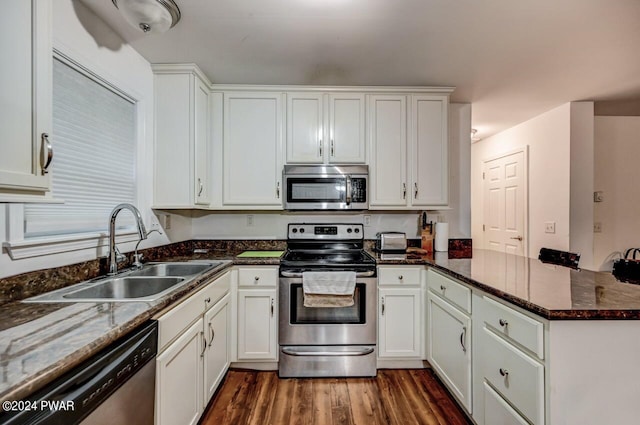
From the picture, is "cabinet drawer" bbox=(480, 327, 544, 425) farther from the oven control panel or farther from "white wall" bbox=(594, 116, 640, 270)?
"white wall" bbox=(594, 116, 640, 270)

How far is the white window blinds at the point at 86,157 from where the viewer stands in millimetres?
1542

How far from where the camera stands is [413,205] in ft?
8.89

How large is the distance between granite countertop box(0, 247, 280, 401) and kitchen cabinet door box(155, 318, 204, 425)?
26cm

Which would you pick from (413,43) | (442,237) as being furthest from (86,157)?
(442,237)

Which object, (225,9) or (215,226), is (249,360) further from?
(225,9)

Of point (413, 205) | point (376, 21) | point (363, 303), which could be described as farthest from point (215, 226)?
point (376, 21)

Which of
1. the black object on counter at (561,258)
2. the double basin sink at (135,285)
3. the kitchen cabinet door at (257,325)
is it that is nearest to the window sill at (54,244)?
the double basin sink at (135,285)

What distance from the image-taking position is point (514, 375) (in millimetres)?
1321

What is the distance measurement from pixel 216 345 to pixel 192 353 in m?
0.41

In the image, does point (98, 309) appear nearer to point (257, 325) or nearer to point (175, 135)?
point (257, 325)

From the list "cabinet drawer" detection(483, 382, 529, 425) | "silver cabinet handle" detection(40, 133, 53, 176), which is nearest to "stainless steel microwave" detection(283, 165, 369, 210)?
"cabinet drawer" detection(483, 382, 529, 425)

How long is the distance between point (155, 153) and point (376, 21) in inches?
71.0

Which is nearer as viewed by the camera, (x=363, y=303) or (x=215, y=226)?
(x=363, y=303)

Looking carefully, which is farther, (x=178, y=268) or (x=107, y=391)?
(x=178, y=268)
